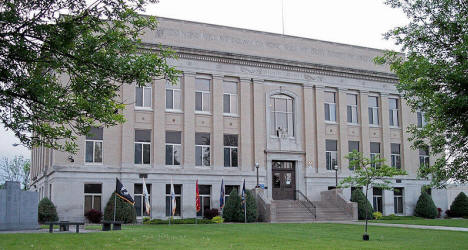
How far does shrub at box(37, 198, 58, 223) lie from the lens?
99.6 feet

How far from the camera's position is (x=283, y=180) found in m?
38.9

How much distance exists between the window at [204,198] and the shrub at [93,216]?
7.02 meters

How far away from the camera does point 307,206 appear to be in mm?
36594

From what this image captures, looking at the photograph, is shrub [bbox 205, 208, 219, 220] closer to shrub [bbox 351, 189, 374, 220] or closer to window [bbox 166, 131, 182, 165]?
window [bbox 166, 131, 182, 165]

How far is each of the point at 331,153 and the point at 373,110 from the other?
591cm

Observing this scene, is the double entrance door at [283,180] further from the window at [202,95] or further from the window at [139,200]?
the window at [139,200]

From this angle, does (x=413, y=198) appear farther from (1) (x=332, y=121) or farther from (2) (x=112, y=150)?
(2) (x=112, y=150)

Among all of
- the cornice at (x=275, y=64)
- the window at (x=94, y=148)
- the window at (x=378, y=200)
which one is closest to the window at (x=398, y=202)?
the window at (x=378, y=200)

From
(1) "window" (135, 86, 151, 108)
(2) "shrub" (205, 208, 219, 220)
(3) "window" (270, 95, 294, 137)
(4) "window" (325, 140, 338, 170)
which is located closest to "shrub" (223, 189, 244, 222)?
(2) "shrub" (205, 208, 219, 220)

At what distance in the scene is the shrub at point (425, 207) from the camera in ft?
135

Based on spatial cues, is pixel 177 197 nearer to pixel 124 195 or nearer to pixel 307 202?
pixel 307 202

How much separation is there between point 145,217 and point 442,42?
72.2ft

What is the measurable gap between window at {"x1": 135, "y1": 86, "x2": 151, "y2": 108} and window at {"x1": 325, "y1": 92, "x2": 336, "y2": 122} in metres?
14.6

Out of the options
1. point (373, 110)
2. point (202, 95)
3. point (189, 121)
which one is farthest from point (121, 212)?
point (373, 110)
